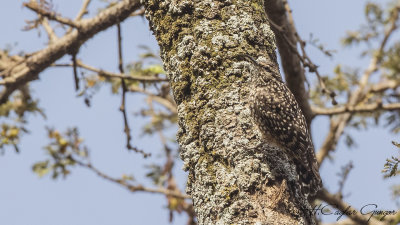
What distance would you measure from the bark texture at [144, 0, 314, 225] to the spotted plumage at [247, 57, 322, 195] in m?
0.38

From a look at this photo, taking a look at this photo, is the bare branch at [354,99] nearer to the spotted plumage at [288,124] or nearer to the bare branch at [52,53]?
the spotted plumage at [288,124]

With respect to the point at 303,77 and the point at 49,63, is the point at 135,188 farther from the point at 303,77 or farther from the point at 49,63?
the point at 303,77

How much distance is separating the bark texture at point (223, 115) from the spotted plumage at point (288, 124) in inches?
15.0

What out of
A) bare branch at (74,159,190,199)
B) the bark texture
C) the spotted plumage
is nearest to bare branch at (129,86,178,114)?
bare branch at (74,159,190,199)

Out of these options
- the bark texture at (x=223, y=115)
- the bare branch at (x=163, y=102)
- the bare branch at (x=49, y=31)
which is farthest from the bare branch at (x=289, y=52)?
the bare branch at (x=163, y=102)

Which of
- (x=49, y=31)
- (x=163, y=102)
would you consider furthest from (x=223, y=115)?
(x=163, y=102)

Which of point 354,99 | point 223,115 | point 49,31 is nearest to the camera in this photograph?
point 223,115

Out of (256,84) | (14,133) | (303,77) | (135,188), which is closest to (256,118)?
(256,84)

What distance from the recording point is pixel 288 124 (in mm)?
3451

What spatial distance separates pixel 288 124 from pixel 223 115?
2.98 ft

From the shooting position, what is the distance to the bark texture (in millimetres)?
2523

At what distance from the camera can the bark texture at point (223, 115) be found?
8.28ft

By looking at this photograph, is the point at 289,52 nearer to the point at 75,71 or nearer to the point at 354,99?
the point at 75,71

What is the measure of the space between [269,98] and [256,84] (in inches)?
21.8
